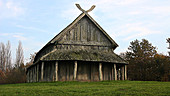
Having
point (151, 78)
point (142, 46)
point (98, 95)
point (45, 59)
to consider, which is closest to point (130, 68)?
point (151, 78)

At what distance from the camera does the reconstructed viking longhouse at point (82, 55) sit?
2811 cm

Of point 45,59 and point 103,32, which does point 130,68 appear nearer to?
point 103,32

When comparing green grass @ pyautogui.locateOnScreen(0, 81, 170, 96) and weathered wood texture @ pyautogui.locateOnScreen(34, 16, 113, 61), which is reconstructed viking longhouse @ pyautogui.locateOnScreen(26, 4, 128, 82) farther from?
green grass @ pyautogui.locateOnScreen(0, 81, 170, 96)

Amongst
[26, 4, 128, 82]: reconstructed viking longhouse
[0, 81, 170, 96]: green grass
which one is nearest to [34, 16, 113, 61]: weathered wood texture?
[26, 4, 128, 82]: reconstructed viking longhouse

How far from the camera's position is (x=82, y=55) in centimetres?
2866

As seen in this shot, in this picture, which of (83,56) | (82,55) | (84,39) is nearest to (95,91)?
(83,56)

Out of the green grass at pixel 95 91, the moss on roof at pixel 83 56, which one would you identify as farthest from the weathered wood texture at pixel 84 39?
the green grass at pixel 95 91

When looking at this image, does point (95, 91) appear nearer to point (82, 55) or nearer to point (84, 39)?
point (82, 55)

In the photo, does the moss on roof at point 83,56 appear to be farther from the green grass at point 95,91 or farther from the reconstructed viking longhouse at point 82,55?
the green grass at point 95,91

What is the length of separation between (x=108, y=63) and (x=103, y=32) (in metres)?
4.04

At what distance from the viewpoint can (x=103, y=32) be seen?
31.5 m

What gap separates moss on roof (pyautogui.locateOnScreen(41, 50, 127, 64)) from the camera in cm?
2761

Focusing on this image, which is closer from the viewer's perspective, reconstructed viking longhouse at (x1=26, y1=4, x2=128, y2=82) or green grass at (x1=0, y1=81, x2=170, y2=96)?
green grass at (x1=0, y1=81, x2=170, y2=96)

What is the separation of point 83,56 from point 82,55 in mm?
248
